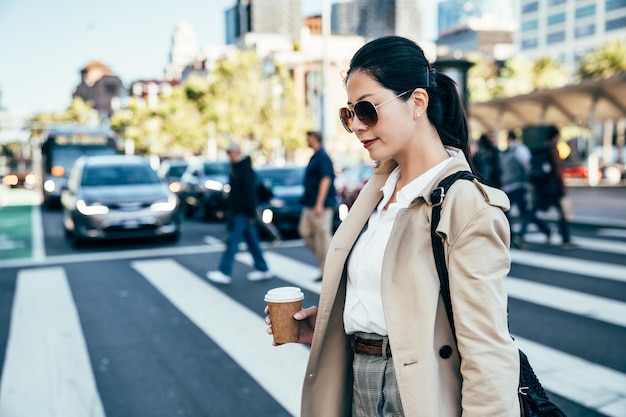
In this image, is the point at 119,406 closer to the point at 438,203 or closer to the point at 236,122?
the point at 438,203

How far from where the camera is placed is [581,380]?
15.1 feet

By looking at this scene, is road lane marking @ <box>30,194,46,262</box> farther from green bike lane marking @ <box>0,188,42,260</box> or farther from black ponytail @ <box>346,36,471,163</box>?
black ponytail @ <box>346,36,471,163</box>

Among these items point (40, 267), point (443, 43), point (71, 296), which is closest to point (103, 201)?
point (40, 267)

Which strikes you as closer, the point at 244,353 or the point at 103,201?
the point at 244,353

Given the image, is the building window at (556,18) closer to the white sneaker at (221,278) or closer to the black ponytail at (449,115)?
the white sneaker at (221,278)

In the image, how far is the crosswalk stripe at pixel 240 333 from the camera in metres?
4.69

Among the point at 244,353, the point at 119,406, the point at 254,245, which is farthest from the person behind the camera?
the point at 254,245

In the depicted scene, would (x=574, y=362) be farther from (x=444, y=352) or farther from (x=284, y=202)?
(x=284, y=202)

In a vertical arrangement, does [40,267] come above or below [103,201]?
below

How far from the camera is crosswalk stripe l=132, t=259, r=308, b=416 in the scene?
15.4ft

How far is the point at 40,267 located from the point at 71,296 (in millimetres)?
2484

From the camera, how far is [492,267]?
165 centimetres

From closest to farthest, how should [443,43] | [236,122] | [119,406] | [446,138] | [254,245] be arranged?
[446,138] → [119,406] → [254,245] → [236,122] → [443,43]

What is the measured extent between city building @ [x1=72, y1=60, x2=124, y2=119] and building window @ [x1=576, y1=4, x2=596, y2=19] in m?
87.3
